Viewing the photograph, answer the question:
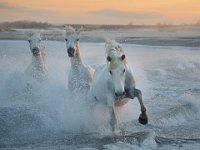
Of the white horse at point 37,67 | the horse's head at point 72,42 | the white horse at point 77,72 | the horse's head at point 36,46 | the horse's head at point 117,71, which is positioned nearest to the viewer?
the horse's head at point 117,71

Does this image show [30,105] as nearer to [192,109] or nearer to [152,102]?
[152,102]

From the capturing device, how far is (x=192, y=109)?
12055 millimetres

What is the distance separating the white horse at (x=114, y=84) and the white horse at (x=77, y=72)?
5.43 feet

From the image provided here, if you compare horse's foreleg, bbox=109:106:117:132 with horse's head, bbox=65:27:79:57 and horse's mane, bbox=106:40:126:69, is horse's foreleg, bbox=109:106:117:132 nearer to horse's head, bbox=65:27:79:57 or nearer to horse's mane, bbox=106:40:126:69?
horse's mane, bbox=106:40:126:69

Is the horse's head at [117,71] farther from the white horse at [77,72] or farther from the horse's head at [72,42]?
the horse's head at [72,42]

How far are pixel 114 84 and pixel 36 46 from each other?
5.93 m

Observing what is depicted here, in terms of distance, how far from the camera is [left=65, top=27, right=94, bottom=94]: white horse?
461 inches

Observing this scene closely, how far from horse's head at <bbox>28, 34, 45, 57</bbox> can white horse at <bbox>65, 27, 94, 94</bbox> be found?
75.9 inches

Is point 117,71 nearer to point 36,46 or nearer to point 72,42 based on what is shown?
point 72,42

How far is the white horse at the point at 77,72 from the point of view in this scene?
38.4ft

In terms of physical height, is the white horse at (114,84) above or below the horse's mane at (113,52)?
below

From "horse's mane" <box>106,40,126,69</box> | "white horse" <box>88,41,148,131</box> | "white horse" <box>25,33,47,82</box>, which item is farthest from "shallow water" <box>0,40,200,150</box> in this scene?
"horse's mane" <box>106,40,126,69</box>

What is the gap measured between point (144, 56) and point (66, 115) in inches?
633

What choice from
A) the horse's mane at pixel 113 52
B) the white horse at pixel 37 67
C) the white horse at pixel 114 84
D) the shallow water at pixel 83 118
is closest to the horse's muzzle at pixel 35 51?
the white horse at pixel 37 67
